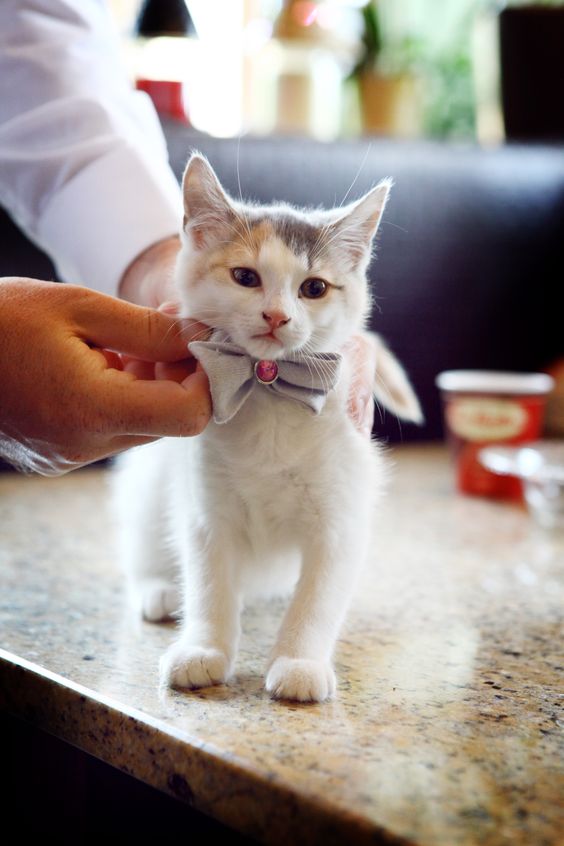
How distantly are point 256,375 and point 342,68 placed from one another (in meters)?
1.55

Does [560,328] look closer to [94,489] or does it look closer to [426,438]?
[426,438]

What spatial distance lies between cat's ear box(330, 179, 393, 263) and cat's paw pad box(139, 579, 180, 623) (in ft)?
1.28

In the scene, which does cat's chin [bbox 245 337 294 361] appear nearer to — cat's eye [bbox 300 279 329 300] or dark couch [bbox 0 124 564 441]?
cat's eye [bbox 300 279 329 300]

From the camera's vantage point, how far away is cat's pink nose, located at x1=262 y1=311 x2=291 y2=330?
2.50 feet

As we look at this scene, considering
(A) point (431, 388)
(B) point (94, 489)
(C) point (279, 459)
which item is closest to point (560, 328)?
(A) point (431, 388)

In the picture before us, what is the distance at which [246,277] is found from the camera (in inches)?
32.0

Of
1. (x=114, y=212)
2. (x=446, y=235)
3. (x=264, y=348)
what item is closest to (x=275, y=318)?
(x=264, y=348)

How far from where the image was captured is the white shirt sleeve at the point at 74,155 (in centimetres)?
104

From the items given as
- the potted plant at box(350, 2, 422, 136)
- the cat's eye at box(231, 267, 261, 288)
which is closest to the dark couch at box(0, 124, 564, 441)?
the potted plant at box(350, 2, 422, 136)

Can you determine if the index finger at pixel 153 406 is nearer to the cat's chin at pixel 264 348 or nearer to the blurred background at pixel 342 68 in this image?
the cat's chin at pixel 264 348

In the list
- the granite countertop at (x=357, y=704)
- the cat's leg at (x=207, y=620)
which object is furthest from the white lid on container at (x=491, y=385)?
the cat's leg at (x=207, y=620)

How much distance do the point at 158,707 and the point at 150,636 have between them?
0.68 ft

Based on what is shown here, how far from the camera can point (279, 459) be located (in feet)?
2.68

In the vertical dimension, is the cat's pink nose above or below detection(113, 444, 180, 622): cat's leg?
above
